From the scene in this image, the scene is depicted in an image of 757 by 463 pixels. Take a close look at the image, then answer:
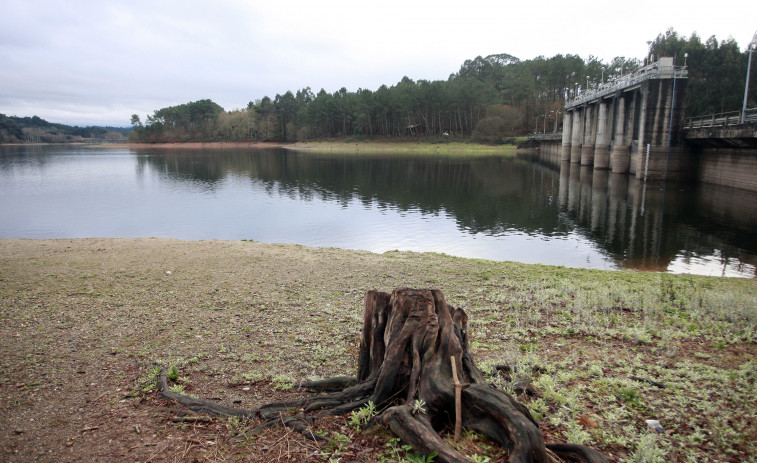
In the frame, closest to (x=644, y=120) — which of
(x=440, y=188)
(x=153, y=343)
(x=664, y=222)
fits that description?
(x=440, y=188)

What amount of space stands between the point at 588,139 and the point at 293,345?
2868 inches

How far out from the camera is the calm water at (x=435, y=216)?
2238cm

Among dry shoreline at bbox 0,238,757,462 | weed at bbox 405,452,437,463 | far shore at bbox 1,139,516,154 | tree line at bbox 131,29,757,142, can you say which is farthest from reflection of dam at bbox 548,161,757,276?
far shore at bbox 1,139,516,154

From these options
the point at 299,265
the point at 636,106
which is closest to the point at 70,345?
the point at 299,265

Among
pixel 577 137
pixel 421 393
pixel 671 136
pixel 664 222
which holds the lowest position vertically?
pixel 664 222

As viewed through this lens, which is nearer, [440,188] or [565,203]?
[565,203]

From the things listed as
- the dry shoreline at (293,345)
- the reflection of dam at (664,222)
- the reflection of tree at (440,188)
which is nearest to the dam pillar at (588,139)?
the reflection of tree at (440,188)

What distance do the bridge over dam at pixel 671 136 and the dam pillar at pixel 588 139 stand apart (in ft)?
32.9

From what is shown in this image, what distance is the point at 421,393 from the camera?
464 centimetres

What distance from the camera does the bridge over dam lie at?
126ft

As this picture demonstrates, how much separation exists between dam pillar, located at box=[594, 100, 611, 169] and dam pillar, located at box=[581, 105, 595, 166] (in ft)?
25.7

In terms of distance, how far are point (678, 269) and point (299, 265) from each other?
14715 mm

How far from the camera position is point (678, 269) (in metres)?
18.7

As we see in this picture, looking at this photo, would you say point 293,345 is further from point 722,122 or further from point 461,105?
point 461,105
